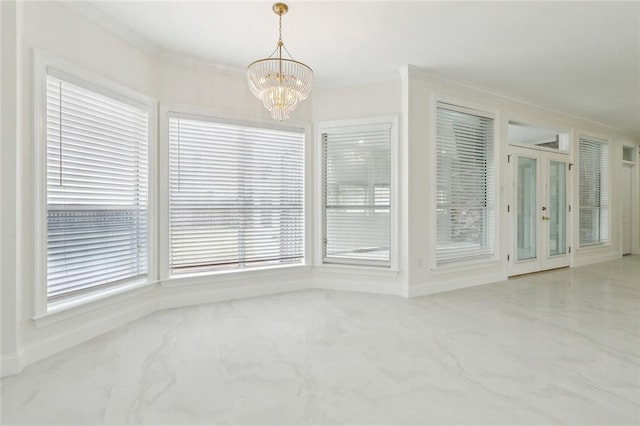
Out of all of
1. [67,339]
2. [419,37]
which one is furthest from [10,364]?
[419,37]

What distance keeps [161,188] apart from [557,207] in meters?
6.43

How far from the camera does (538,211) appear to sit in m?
5.62

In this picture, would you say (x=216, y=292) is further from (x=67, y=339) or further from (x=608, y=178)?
(x=608, y=178)

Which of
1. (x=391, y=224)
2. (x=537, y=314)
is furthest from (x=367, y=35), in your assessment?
(x=537, y=314)

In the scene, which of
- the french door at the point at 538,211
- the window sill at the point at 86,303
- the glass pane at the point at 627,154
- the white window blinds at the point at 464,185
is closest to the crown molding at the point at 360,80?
the white window blinds at the point at 464,185

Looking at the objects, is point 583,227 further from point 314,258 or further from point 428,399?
point 428,399

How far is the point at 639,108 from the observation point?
221 inches

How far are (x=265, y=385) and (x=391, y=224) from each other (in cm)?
269

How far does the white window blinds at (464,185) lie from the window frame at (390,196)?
60 cm

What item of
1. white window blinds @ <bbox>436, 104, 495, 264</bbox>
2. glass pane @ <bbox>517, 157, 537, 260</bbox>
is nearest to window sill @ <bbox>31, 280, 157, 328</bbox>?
white window blinds @ <bbox>436, 104, 495, 264</bbox>

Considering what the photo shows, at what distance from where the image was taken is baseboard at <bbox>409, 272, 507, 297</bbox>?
4164 mm

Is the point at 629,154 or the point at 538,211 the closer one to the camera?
the point at 538,211

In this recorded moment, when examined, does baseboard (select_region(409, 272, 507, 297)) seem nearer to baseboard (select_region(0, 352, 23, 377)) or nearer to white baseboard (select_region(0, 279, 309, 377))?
white baseboard (select_region(0, 279, 309, 377))

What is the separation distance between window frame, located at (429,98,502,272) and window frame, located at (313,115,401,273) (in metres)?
0.46
